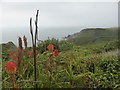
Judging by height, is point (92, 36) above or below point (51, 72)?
above

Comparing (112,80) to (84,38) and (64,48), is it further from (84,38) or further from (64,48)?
(84,38)

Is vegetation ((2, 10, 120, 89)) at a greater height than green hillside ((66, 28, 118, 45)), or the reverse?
green hillside ((66, 28, 118, 45))

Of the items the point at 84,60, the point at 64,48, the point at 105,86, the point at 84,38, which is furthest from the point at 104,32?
the point at 105,86

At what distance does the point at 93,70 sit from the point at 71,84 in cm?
90

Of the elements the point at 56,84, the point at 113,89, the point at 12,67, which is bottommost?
the point at 113,89

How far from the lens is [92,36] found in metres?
7.17

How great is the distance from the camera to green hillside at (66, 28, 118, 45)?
23.2 ft

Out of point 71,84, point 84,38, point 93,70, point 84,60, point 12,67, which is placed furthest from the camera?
point 84,38

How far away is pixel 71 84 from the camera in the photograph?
7.86 ft

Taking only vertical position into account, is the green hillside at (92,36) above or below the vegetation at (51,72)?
above

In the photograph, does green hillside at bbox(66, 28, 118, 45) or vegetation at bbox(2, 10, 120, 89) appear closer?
vegetation at bbox(2, 10, 120, 89)

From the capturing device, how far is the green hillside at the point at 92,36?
7062 millimetres

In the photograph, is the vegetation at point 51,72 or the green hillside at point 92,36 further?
the green hillside at point 92,36

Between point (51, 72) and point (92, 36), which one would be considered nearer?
point (51, 72)
